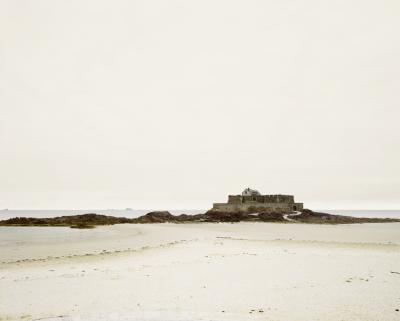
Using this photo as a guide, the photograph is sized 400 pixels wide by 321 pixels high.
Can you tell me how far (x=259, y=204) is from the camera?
83.2 m

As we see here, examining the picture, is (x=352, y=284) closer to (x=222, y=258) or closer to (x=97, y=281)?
(x=222, y=258)

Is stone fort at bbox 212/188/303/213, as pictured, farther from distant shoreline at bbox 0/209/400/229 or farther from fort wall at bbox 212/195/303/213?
distant shoreline at bbox 0/209/400/229

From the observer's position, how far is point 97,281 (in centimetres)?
1243

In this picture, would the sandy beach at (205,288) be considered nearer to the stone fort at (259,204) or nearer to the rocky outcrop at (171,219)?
the rocky outcrop at (171,219)

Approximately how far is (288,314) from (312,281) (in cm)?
392

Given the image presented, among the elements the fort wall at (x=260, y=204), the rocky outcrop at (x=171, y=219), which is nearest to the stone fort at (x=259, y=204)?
the fort wall at (x=260, y=204)

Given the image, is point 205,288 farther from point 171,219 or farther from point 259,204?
point 259,204

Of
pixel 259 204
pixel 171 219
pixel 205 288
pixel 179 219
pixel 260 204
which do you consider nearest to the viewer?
pixel 205 288

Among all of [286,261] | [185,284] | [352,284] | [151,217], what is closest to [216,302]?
[185,284]

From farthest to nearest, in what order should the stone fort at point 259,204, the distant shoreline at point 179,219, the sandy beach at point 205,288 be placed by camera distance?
the stone fort at point 259,204 → the distant shoreline at point 179,219 → the sandy beach at point 205,288

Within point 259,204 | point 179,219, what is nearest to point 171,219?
point 179,219

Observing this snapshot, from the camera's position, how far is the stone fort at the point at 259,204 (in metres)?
81.4

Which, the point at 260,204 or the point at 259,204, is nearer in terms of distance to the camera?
the point at 260,204

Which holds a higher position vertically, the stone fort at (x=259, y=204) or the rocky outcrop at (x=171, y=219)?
the stone fort at (x=259, y=204)
